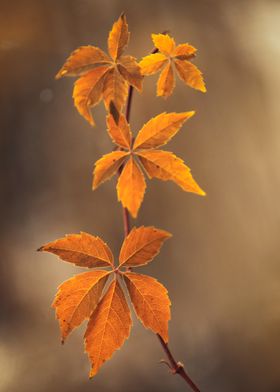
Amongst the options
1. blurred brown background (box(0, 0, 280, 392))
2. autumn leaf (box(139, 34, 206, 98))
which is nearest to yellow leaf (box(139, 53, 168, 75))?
autumn leaf (box(139, 34, 206, 98))

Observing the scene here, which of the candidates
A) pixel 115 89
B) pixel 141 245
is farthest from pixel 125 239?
pixel 115 89

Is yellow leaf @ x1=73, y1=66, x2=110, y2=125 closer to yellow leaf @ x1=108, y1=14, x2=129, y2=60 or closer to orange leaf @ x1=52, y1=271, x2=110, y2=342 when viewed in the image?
yellow leaf @ x1=108, y1=14, x2=129, y2=60

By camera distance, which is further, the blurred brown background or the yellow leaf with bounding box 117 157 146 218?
the blurred brown background

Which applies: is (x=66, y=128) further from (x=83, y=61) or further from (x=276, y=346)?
(x=276, y=346)

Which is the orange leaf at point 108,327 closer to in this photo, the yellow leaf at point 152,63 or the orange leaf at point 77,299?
the orange leaf at point 77,299

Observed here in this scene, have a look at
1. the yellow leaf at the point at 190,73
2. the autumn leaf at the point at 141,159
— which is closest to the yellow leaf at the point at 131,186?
the autumn leaf at the point at 141,159

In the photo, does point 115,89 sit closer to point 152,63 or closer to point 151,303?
point 152,63
